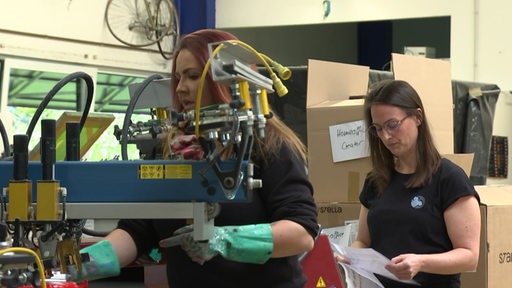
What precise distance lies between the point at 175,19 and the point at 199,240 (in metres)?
5.52

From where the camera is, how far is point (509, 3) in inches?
223

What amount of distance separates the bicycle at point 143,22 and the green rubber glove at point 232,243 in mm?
5053

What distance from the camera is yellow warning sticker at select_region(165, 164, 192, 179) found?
1.11m

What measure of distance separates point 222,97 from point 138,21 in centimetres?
517

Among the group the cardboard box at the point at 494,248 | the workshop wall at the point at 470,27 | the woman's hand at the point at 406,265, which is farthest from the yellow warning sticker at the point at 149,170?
the workshop wall at the point at 470,27

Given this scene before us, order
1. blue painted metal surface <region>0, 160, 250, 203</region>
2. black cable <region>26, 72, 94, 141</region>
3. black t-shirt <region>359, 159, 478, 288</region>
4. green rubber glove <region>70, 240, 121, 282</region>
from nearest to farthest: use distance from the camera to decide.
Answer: blue painted metal surface <region>0, 160, 250, 203</region> < green rubber glove <region>70, 240, 121, 282</region> < black cable <region>26, 72, 94, 141</region> < black t-shirt <region>359, 159, 478, 288</region>

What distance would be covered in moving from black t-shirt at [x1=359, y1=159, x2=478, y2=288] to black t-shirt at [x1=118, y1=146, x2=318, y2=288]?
0.59 m

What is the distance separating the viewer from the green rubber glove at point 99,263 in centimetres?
123

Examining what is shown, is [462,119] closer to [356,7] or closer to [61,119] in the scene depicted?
[61,119]

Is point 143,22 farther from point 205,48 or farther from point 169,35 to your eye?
point 205,48

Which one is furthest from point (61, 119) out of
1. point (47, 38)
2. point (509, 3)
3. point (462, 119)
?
point (509, 3)

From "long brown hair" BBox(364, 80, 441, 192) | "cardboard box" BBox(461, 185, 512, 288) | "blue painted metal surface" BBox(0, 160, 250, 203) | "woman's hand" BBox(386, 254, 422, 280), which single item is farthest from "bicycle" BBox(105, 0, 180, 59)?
"blue painted metal surface" BBox(0, 160, 250, 203)

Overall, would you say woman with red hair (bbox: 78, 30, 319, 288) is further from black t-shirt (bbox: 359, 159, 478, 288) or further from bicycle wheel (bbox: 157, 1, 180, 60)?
bicycle wheel (bbox: 157, 1, 180, 60)

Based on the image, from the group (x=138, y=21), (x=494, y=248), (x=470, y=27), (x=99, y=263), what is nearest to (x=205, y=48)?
(x=99, y=263)
